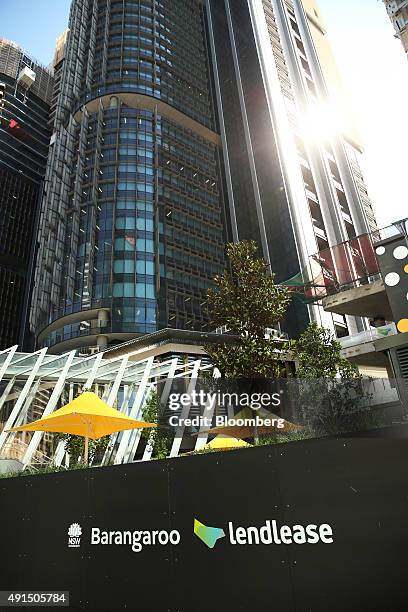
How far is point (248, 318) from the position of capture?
15.5 meters

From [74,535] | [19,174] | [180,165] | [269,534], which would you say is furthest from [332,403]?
[19,174]

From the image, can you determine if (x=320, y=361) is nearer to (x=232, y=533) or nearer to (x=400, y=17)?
(x=232, y=533)

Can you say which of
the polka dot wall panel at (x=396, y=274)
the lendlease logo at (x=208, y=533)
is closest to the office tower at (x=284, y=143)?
the polka dot wall panel at (x=396, y=274)

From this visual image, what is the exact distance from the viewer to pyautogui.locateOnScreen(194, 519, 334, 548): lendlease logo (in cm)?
421

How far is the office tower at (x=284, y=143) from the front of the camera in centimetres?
6359

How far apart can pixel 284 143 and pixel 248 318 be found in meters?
60.3

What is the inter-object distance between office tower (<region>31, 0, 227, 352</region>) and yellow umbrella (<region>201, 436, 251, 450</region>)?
5013cm

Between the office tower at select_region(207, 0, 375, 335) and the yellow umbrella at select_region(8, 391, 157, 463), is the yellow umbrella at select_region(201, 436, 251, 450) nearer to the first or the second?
the yellow umbrella at select_region(8, 391, 157, 463)

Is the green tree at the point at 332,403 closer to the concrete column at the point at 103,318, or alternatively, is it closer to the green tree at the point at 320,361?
the green tree at the point at 320,361

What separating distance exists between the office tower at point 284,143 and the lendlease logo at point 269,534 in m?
52.1

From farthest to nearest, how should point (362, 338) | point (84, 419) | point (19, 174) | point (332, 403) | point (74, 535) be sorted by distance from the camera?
point (19, 174) → point (362, 338) → point (84, 419) → point (74, 535) → point (332, 403)

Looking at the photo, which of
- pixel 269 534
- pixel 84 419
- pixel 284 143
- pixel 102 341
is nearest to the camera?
pixel 269 534

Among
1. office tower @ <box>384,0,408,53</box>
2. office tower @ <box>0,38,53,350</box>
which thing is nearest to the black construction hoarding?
office tower @ <box>384,0,408,53</box>

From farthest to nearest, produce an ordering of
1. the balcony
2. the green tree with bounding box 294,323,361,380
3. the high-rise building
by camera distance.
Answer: the high-rise building → the green tree with bounding box 294,323,361,380 → the balcony
